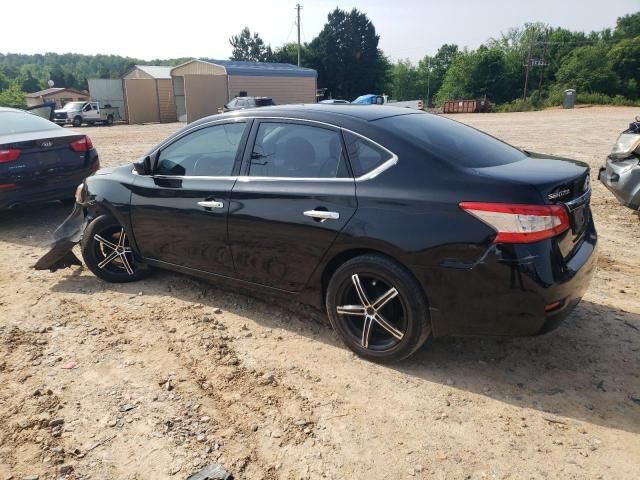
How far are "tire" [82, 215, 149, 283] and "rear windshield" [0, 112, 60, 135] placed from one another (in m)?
3.14

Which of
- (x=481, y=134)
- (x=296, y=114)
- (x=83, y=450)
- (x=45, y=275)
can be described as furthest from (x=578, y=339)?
(x=45, y=275)

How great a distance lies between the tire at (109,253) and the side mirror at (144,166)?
65 centimetres

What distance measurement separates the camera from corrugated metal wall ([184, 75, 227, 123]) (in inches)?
1347

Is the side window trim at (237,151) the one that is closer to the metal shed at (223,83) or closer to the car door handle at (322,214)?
the car door handle at (322,214)

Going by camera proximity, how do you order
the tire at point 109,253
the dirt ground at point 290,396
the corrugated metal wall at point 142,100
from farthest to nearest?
the corrugated metal wall at point 142,100
the tire at point 109,253
the dirt ground at point 290,396

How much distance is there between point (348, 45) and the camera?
201ft

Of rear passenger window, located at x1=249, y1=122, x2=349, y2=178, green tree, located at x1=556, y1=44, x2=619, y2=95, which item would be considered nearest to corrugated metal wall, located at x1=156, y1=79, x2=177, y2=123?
rear passenger window, located at x1=249, y1=122, x2=349, y2=178

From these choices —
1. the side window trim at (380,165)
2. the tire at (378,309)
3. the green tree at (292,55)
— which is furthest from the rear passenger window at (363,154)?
the green tree at (292,55)

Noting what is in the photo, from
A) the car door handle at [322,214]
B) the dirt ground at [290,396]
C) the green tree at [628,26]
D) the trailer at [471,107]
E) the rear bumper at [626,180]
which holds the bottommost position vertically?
the trailer at [471,107]

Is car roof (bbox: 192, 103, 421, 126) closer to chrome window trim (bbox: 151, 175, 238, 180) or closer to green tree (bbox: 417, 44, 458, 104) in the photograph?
chrome window trim (bbox: 151, 175, 238, 180)

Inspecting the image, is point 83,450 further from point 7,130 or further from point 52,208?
point 52,208

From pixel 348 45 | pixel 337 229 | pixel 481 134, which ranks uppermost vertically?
pixel 348 45

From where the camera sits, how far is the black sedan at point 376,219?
294 cm

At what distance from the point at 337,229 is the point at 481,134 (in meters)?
1.52
